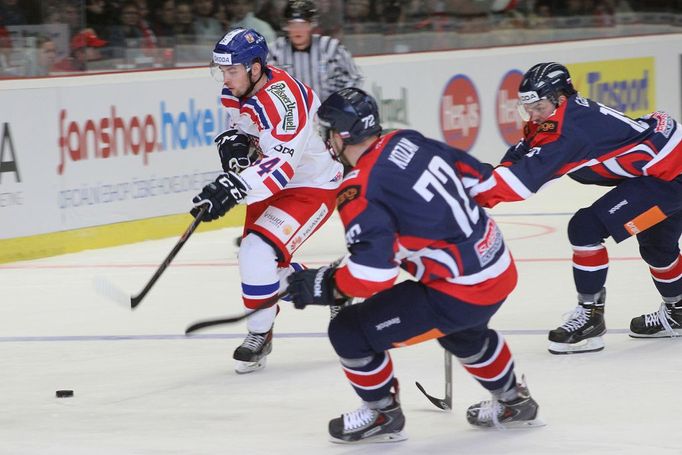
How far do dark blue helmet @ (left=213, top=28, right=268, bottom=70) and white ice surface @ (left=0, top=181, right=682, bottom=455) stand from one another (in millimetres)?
1187

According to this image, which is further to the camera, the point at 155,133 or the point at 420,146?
the point at 155,133

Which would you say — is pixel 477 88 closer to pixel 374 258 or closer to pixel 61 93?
pixel 61 93

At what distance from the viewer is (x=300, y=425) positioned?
A: 4320 millimetres

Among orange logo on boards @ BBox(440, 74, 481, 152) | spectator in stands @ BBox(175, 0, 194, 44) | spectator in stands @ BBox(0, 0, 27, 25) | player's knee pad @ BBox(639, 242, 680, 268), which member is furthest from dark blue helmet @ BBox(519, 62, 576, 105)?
orange logo on boards @ BBox(440, 74, 481, 152)

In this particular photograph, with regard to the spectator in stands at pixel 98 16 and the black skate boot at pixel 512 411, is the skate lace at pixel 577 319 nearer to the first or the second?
the black skate boot at pixel 512 411

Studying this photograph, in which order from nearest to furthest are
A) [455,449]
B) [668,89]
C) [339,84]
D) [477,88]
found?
[455,449], [339,84], [477,88], [668,89]

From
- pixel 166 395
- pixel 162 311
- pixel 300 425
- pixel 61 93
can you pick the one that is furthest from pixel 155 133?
pixel 300 425

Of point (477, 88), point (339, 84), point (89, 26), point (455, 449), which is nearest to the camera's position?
point (455, 449)

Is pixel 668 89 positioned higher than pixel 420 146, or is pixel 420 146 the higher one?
Result: pixel 420 146

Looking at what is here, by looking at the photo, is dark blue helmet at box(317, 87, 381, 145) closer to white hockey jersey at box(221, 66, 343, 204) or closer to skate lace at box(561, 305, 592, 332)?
white hockey jersey at box(221, 66, 343, 204)

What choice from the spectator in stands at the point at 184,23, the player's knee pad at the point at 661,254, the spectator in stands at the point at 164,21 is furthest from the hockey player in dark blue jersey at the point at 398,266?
the spectator in stands at the point at 184,23

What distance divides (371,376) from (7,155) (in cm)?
458

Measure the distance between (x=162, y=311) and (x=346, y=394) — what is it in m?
2.01

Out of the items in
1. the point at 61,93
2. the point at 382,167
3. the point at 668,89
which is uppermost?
the point at 382,167
